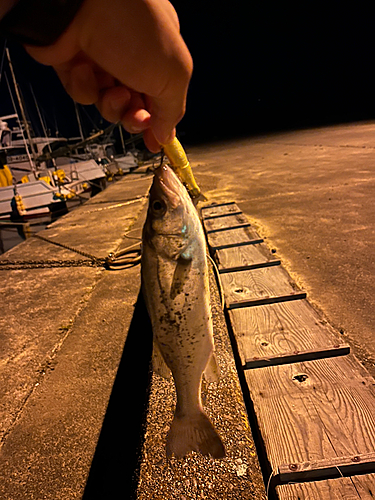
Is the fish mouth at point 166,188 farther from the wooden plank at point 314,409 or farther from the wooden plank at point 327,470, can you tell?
the wooden plank at point 327,470

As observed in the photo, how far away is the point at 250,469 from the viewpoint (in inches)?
65.7

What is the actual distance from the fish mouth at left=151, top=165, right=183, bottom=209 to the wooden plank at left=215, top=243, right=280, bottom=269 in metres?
2.02

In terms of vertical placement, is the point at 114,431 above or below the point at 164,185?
below

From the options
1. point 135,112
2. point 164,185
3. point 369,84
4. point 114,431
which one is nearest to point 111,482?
point 114,431

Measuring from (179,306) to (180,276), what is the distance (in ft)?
0.52

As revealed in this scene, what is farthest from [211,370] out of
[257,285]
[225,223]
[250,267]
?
[225,223]

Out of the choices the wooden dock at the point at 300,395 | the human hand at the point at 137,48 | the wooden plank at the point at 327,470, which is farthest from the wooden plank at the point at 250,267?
the human hand at the point at 137,48

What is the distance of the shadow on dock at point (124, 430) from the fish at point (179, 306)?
49 cm

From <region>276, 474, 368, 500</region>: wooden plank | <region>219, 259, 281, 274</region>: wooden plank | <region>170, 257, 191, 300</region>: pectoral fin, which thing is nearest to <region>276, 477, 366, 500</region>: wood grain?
<region>276, 474, 368, 500</region>: wooden plank

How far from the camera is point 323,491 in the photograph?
4.75 feet

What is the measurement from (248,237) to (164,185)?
2.90 m

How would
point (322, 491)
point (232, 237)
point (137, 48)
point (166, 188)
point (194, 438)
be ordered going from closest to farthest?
point (137, 48) < point (322, 491) < point (194, 438) < point (166, 188) < point (232, 237)

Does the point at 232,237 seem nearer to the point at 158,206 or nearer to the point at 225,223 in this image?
the point at 225,223

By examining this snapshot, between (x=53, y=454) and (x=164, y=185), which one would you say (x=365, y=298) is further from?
(x=53, y=454)
